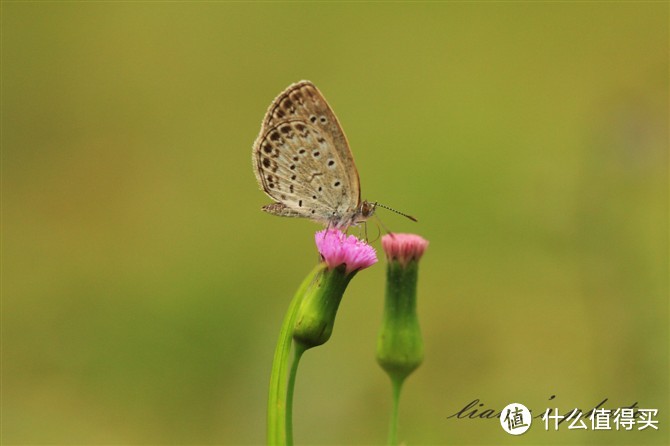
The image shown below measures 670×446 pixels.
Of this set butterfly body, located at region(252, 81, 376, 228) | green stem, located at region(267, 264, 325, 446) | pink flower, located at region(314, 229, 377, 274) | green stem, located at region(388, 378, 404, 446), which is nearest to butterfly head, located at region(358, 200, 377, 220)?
butterfly body, located at region(252, 81, 376, 228)

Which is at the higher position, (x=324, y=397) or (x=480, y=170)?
(x=480, y=170)

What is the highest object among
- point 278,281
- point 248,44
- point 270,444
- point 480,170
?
point 248,44

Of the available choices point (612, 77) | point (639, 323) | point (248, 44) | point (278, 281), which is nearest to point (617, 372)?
point (639, 323)

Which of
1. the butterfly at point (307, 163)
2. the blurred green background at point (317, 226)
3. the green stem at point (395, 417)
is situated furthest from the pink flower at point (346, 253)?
the blurred green background at point (317, 226)

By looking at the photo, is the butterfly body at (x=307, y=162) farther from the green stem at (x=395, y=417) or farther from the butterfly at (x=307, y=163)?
the green stem at (x=395, y=417)

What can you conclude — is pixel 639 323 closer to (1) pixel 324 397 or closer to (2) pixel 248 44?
(1) pixel 324 397

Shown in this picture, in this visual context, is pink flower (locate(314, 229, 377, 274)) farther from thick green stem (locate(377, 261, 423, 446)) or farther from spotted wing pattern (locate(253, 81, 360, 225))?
spotted wing pattern (locate(253, 81, 360, 225))
